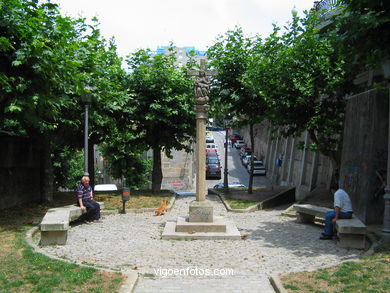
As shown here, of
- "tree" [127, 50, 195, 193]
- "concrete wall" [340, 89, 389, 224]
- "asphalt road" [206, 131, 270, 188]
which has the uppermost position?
"tree" [127, 50, 195, 193]

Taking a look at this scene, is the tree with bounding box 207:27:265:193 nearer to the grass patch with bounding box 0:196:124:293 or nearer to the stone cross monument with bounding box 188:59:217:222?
the stone cross monument with bounding box 188:59:217:222

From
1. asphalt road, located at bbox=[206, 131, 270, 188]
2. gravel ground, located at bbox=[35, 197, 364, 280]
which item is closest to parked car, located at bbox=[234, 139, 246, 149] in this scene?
asphalt road, located at bbox=[206, 131, 270, 188]

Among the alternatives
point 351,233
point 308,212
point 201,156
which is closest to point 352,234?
point 351,233

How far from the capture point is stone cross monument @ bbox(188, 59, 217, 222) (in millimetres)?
10875

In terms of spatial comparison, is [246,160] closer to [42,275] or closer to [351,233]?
[351,233]

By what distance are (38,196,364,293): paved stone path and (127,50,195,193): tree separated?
7852 millimetres

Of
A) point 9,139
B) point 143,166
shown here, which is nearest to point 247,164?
point 143,166

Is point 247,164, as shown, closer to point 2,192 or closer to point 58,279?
point 2,192

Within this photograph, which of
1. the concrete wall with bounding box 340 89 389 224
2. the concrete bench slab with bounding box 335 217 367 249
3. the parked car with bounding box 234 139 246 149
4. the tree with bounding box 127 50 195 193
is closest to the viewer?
the concrete bench slab with bounding box 335 217 367 249

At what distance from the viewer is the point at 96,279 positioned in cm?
644

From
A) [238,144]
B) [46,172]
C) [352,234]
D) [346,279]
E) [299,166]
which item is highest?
[238,144]

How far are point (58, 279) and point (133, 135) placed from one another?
14.8 m

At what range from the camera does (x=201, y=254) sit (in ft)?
28.1

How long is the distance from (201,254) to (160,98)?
11599 millimetres
